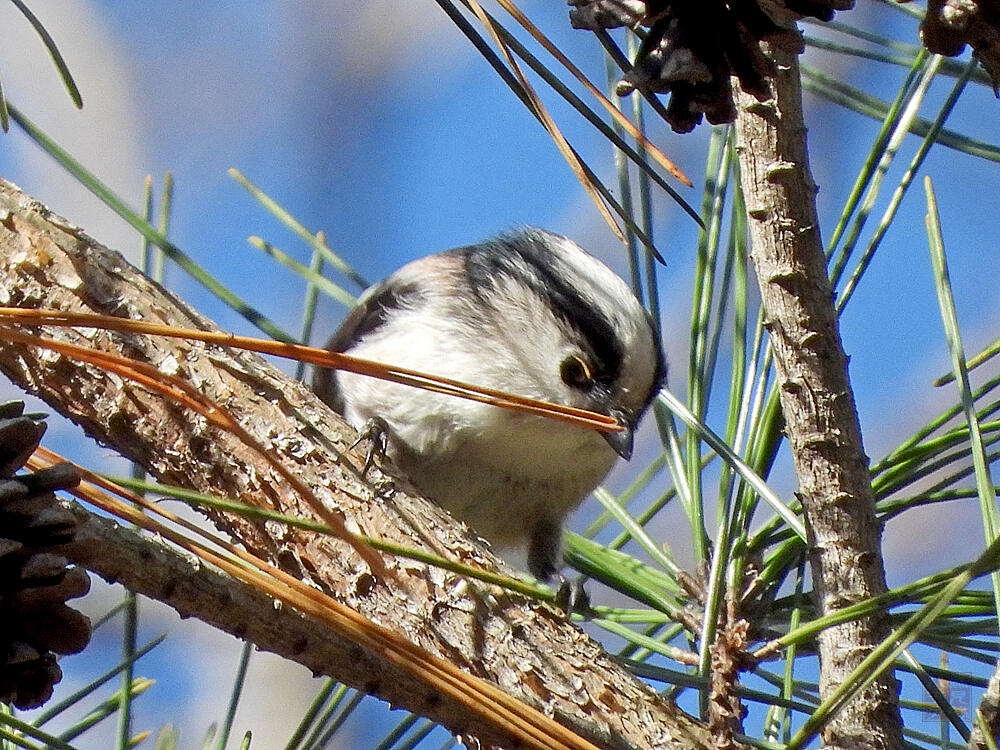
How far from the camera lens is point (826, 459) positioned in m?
0.73

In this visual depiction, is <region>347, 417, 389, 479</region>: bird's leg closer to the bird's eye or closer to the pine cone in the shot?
the bird's eye

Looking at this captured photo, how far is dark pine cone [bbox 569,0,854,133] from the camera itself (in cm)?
60

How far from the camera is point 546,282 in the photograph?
1.42m

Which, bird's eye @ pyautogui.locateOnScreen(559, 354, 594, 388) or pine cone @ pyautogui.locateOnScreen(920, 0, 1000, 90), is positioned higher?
bird's eye @ pyautogui.locateOnScreen(559, 354, 594, 388)

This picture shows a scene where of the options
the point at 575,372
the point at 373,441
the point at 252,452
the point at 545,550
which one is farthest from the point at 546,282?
the point at 252,452

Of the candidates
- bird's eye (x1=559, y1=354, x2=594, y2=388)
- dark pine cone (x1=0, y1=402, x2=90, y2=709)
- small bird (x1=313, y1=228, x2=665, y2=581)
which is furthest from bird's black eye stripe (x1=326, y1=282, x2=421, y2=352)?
dark pine cone (x1=0, y1=402, x2=90, y2=709)

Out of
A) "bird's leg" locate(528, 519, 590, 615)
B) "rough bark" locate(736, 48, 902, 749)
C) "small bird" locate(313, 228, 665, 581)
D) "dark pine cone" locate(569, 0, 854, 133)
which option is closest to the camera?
"dark pine cone" locate(569, 0, 854, 133)

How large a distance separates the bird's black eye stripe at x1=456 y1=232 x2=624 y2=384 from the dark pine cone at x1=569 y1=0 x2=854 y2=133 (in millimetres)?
690

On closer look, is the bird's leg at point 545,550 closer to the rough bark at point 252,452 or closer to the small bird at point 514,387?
the small bird at point 514,387

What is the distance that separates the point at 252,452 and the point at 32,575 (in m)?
0.31

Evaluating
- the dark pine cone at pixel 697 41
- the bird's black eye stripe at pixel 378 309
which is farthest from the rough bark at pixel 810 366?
the bird's black eye stripe at pixel 378 309

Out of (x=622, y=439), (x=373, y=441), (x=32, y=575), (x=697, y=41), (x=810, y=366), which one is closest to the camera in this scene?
(x=32, y=575)

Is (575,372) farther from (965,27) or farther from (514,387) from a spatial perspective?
(965,27)

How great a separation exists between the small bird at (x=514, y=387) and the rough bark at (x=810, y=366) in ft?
1.61
